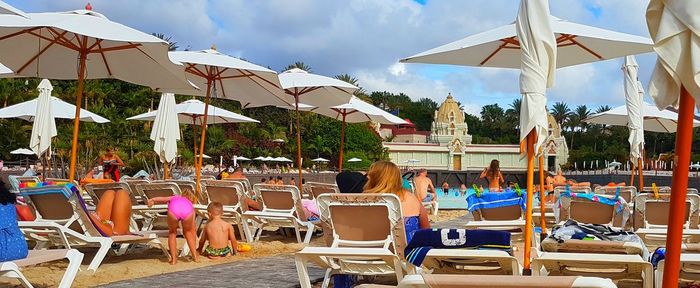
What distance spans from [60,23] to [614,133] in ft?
313

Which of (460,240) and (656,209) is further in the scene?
(656,209)

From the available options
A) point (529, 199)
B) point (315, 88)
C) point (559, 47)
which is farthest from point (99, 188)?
point (315, 88)

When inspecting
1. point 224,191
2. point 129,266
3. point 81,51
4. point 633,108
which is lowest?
point 129,266

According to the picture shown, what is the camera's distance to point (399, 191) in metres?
5.32

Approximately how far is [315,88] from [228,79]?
1699 millimetres

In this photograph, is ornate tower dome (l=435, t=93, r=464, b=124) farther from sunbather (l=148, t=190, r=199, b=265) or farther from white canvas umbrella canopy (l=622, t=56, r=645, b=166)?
sunbather (l=148, t=190, r=199, b=265)

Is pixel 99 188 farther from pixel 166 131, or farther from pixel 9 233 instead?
pixel 166 131

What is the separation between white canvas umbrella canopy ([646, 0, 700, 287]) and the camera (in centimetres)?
244

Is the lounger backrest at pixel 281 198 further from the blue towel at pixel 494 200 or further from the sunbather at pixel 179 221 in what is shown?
the blue towel at pixel 494 200

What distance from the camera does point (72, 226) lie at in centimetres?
664

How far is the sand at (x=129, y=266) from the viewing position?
600cm

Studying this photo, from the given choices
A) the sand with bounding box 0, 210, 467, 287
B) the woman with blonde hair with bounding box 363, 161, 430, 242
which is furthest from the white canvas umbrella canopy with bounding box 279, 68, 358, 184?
the woman with blonde hair with bounding box 363, 161, 430, 242

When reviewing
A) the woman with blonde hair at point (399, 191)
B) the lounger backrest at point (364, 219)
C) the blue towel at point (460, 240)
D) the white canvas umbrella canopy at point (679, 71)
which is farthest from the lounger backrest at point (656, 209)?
the white canvas umbrella canopy at point (679, 71)

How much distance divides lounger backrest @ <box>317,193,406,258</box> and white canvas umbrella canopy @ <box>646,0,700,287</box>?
250 centimetres
